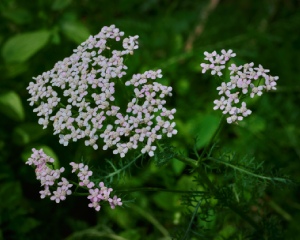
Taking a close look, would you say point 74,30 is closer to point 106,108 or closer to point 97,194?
point 106,108

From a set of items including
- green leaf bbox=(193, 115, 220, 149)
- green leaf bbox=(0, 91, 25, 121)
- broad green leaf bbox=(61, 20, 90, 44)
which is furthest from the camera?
broad green leaf bbox=(61, 20, 90, 44)

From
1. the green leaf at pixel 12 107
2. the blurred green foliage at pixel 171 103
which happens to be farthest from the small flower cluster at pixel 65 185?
the green leaf at pixel 12 107

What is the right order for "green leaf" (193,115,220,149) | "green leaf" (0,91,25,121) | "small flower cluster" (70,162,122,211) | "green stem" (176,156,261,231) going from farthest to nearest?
"green leaf" (193,115,220,149)
"green leaf" (0,91,25,121)
"green stem" (176,156,261,231)
"small flower cluster" (70,162,122,211)

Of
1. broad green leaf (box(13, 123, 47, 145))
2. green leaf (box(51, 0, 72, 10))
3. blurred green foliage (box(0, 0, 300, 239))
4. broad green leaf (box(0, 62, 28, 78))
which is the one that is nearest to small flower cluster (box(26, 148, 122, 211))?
blurred green foliage (box(0, 0, 300, 239))

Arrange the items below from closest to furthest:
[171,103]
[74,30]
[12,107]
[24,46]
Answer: [12,107] < [24,46] < [74,30] < [171,103]

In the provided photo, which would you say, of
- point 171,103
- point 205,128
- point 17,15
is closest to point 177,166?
point 205,128

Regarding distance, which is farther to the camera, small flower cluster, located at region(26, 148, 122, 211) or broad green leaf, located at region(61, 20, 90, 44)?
broad green leaf, located at region(61, 20, 90, 44)

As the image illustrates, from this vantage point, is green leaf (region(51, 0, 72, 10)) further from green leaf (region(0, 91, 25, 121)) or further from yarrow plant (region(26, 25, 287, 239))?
yarrow plant (region(26, 25, 287, 239))
